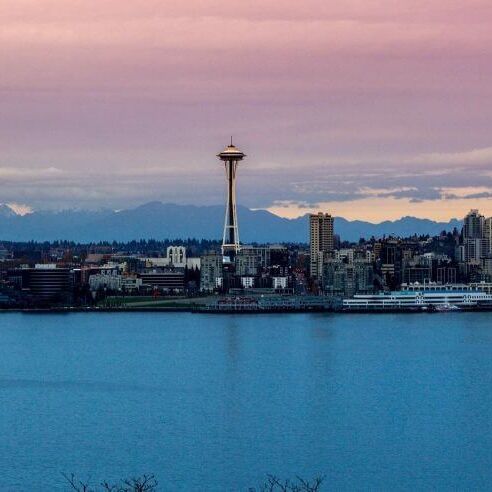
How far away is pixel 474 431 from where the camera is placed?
13992 mm

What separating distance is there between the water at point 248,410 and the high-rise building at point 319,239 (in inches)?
840

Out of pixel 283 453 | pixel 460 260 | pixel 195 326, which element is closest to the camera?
pixel 283 453

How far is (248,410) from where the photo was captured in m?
15.2

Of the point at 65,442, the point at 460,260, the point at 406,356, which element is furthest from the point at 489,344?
the point at 460,260

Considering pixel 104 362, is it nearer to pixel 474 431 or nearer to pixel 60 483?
pixel 474 431

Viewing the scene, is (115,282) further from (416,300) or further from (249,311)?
(416,300)

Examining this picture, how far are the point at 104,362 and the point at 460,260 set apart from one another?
29.6 meters

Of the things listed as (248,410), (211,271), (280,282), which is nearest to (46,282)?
(211,271)

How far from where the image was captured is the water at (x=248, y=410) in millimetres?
12359

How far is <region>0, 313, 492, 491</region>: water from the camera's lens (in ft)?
40.5

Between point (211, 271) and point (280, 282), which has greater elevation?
point (211, 271)

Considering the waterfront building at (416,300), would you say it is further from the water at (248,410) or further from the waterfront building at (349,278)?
the water at (248,410)

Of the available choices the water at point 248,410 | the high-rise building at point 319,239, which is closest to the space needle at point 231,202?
the high-rise building at point 319,239

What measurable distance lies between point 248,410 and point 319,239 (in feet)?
111
